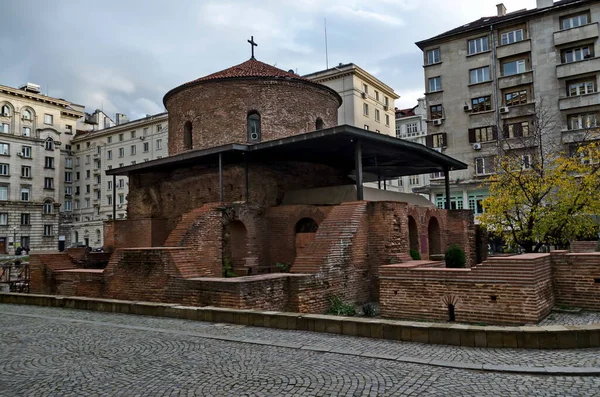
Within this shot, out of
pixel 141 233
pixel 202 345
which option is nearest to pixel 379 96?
pixel 141 233

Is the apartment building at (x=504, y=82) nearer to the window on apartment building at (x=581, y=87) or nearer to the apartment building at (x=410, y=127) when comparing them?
the window on apartment building at (x=581, y=87)

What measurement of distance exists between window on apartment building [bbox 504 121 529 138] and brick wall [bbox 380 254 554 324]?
24.1 meters

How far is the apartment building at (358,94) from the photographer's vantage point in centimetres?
4700

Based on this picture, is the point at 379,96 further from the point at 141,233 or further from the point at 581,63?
the point at 141,233

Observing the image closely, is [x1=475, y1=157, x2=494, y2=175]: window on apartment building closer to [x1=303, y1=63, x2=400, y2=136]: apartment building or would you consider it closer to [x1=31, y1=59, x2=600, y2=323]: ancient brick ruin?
[x1=31, y1=59, x2=600, y2=323]: ancient brick ruin

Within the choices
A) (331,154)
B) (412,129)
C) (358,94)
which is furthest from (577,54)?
(412,129)

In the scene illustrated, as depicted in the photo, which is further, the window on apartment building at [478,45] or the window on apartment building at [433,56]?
the window on apartment building at [433,56]

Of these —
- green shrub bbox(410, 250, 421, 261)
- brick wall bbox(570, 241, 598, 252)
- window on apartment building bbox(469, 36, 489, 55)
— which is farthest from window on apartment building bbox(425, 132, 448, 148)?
green shrub bbox(410, 250, 421, 261)

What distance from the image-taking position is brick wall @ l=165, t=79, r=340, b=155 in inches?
743

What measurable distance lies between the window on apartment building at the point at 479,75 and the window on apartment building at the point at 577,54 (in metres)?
4.66

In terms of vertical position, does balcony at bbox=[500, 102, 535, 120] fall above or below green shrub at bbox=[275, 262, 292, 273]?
above

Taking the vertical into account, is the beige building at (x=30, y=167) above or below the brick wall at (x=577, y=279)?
above

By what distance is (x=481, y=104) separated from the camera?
33.6 metres

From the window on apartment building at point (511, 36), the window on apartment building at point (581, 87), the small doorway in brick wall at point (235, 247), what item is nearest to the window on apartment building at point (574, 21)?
the window on apartment building at point (511, 36)
